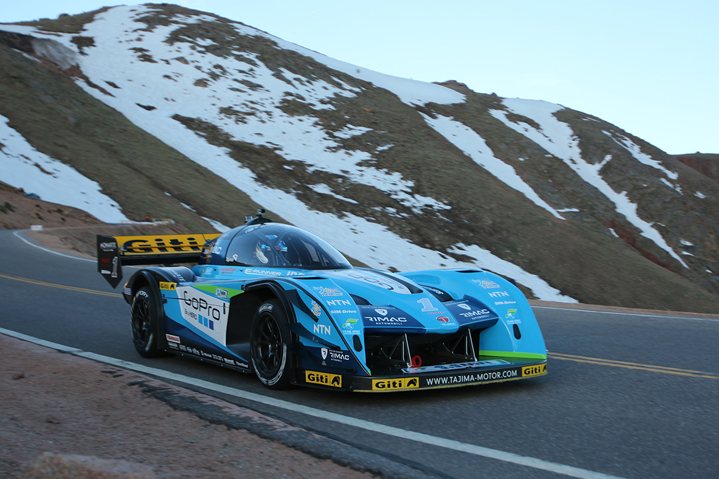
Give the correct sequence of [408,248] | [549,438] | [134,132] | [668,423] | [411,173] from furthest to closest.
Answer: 1. [411,173]
2. [134,132]
3. [408,248]
4. [668,423]
5. [549,438]

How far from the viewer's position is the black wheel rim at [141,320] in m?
6.66

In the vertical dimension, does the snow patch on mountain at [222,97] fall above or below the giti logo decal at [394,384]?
above

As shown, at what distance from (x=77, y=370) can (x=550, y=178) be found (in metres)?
42.7

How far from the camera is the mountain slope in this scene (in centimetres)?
2994

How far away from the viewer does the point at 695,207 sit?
45.2m

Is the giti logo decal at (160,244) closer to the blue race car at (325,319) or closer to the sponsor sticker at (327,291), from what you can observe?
the blue race car at (325,319)

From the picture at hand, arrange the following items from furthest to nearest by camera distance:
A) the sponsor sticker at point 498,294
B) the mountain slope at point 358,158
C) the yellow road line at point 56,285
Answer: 1. the mountain slope at point 358,158
2. the yellow road line at point 56,285
3. the sponsor sticker at point 498,294

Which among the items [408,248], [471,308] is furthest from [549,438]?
[408,248]

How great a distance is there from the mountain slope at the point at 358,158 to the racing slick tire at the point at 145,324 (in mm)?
19876

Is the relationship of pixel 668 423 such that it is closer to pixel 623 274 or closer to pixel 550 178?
pixel 623 274

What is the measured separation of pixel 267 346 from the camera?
→ 17.3ft

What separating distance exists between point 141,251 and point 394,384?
14.9 ft

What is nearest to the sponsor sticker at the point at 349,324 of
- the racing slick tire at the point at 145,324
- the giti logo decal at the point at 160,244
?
the racing slick tire at the point at 145,324

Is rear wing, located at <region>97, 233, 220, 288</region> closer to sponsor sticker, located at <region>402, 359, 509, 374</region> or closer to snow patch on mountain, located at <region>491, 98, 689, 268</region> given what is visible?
sponsor sticker, located at <region>402, 359, 509, 374</region>
